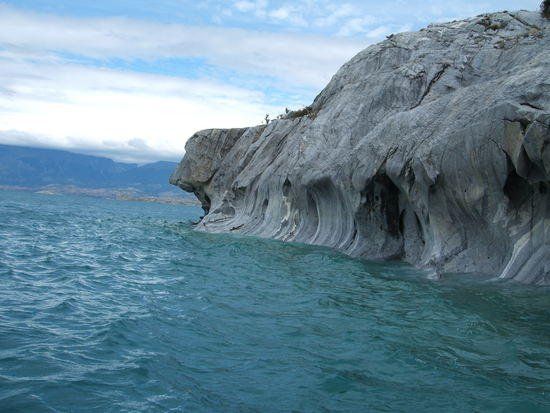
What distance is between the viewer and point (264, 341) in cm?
1213

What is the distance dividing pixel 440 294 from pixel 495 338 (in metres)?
5.11

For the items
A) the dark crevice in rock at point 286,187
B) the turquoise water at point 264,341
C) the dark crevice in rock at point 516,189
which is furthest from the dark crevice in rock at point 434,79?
the turquoise water at point 264,341

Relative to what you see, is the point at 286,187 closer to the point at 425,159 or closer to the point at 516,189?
the point at 425,159

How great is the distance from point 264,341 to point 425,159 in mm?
12790

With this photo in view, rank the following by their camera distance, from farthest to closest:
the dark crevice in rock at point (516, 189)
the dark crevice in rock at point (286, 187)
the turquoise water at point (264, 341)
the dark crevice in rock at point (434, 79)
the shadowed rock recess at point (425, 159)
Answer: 1. the dark crevice in rock at point (286, 187)
2. the dark crevice in rock at point (434, 79)
3. the dark crevice in rock at point (516, 189)
4. the shadowed rock recess at point (425, 159)
5. the turquoise water at point (264, 341)

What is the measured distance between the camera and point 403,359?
11.0 metres

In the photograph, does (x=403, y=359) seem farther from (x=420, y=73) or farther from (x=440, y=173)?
(x=420, y=73)

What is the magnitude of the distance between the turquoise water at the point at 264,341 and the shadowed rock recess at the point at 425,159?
7.93 ft

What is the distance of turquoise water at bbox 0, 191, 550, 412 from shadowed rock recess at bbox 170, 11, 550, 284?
242 cm

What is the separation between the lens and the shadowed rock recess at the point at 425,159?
62.1ft

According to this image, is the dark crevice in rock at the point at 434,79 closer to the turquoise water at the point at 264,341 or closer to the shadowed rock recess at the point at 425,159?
the shadowed rock recess at the point at 425,159

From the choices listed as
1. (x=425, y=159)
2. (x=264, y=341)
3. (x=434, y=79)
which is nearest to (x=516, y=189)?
(x=425, y=159)

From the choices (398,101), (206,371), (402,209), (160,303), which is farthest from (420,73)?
(206,371)

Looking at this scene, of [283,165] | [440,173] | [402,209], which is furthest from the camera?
[283,165]
